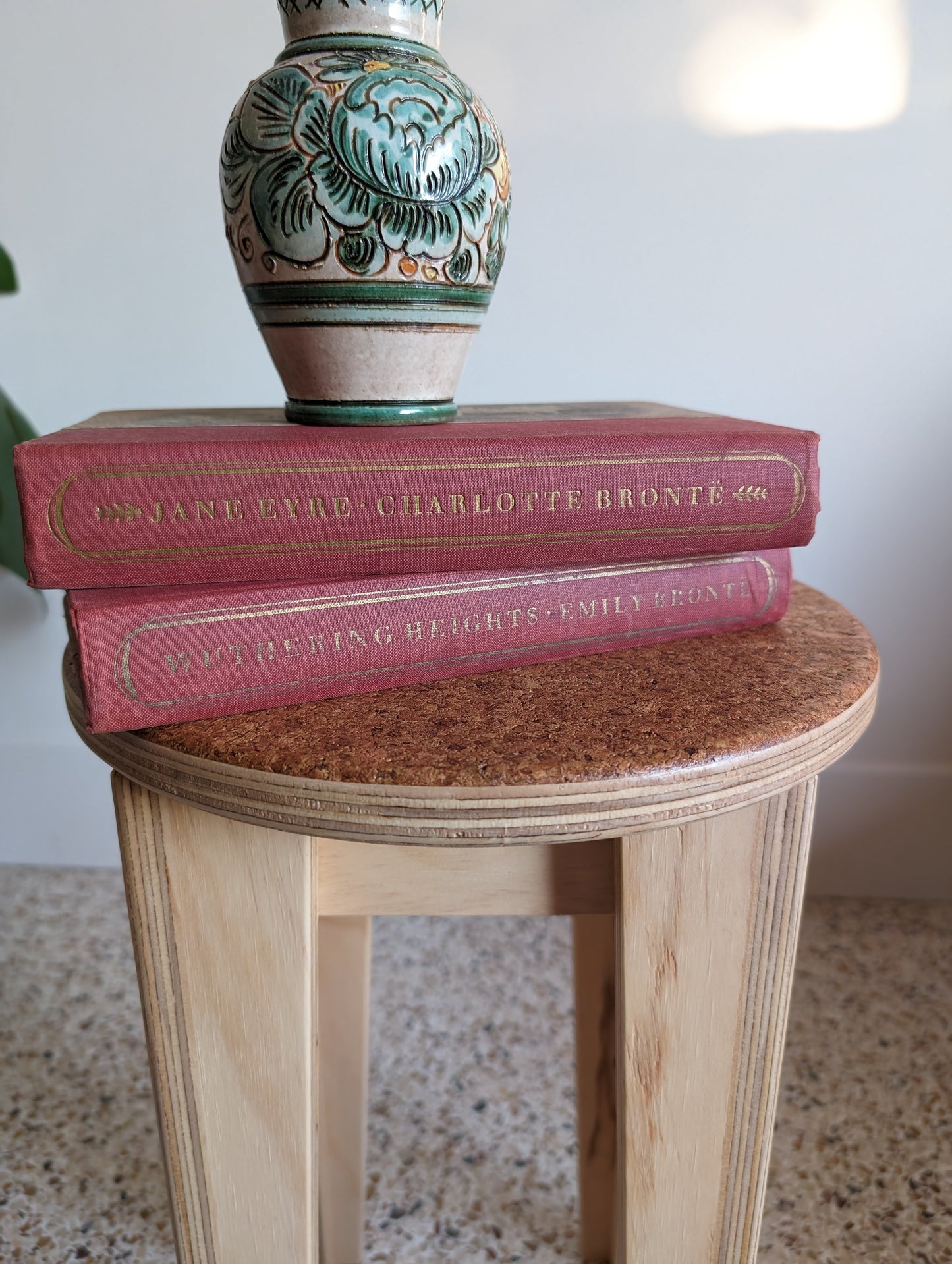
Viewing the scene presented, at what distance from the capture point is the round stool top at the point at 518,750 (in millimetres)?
370

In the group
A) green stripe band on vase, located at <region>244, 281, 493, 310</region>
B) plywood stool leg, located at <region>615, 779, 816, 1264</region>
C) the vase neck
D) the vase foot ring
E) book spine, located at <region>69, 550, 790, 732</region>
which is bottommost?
plywood stool leg, located at <region>615, 779, 816, 1264</region>

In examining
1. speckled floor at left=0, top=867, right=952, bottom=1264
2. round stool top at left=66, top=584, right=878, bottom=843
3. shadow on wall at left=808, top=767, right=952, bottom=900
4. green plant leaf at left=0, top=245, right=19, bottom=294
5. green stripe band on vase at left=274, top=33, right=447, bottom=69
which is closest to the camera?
round stool top at left=66, top=584, right=878, bottom=843

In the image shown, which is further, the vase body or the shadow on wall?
the shadow on wall

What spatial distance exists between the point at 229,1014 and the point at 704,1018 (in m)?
0.23

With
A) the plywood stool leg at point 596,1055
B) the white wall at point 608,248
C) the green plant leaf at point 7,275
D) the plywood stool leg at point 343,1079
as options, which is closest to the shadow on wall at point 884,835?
the white wall at point 608,248

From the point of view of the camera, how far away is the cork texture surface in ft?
1.24

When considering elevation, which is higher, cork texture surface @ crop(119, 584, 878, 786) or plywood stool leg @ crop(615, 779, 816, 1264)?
cork texture surface @ crop(119, 584, 878, 786)

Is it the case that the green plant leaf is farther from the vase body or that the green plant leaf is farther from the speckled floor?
the speckled floor

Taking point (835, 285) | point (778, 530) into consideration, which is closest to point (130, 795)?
point (778, 530)

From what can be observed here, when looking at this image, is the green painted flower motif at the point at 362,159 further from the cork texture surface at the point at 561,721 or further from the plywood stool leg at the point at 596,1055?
the plywood stool leg at the point at 596,1055

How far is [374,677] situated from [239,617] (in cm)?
7

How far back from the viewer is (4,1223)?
80 cm

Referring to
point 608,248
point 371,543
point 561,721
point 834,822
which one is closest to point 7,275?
point 608,248

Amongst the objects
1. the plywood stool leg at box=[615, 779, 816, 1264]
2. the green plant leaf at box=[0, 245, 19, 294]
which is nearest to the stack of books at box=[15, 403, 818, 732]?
the plywood stool leg at box=[615, 779, 816, 1264]
